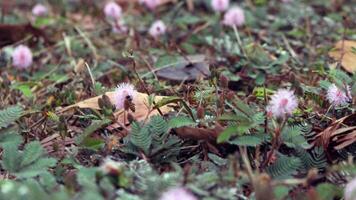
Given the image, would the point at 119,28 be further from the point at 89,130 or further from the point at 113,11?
the point at 89,130

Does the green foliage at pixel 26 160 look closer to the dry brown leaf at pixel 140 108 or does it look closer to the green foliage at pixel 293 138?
the dry brown leaf at pixel 140 108

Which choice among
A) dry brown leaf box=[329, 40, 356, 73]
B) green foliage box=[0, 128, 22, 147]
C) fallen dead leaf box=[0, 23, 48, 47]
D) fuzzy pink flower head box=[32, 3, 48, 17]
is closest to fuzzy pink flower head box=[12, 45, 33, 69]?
fallen dead leaf box=[0, 23, 48, 47]

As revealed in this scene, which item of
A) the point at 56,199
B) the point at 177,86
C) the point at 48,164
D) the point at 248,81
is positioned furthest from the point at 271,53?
the point at 56,199

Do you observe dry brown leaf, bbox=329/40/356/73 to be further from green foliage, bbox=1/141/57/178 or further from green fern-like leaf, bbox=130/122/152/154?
green foliage, bbox=1/141/57/178

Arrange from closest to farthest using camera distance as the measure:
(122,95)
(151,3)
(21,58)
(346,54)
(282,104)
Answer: (282,104)
(122,95)
(346,54)
(21,58)
(151,3)

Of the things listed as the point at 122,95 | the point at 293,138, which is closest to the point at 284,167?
the point at 293,138

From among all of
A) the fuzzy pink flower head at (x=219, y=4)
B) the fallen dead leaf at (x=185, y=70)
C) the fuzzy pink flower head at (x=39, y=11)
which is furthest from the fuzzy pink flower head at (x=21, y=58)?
the fuzzy pink flower head at (x=219, y=4)
